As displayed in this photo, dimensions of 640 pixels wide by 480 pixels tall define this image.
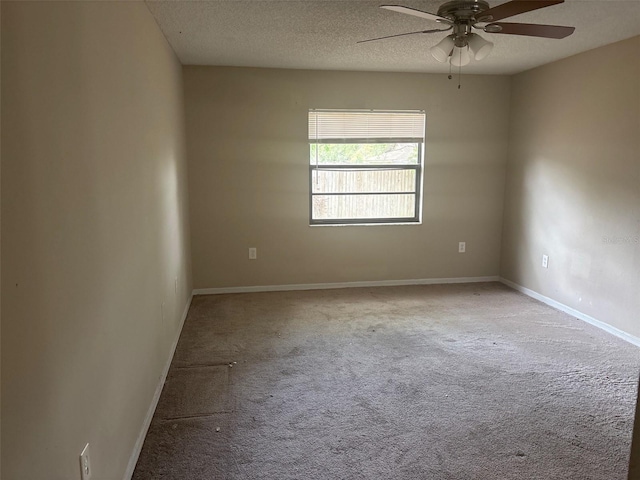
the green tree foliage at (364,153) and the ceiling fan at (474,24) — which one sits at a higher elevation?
the ceiling fan at (474,24)

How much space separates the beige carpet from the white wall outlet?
0.58 meters

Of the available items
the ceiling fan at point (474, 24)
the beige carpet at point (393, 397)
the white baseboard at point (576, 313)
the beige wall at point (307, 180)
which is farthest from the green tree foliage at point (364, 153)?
the ceiling fan at point (474, 24)

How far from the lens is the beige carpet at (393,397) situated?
80.3 inches

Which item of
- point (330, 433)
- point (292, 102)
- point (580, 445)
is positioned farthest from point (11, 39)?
point (292, 102)

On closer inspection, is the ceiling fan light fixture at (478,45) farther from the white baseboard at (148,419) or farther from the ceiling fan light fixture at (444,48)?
the white baseboard at (148,419)

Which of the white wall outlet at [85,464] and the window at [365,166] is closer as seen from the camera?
the white wall outlet at [85,464]

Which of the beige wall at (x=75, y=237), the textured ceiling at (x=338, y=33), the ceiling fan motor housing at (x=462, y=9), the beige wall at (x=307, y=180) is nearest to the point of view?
the beige wall at (x=75, y=237)

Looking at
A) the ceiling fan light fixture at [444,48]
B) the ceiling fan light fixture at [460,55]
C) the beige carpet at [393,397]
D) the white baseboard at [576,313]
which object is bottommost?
the beige carpet at [393,397]

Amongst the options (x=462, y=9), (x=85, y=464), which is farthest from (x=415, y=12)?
(x=85, y=464)

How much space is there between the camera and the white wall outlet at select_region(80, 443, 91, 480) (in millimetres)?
1401

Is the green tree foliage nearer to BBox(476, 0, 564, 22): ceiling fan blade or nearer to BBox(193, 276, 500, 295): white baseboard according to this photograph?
BBox(193, 276, 500, 295): white baseboard

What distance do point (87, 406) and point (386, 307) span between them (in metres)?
3.16

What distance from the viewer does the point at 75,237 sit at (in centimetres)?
139

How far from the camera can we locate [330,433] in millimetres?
2258
